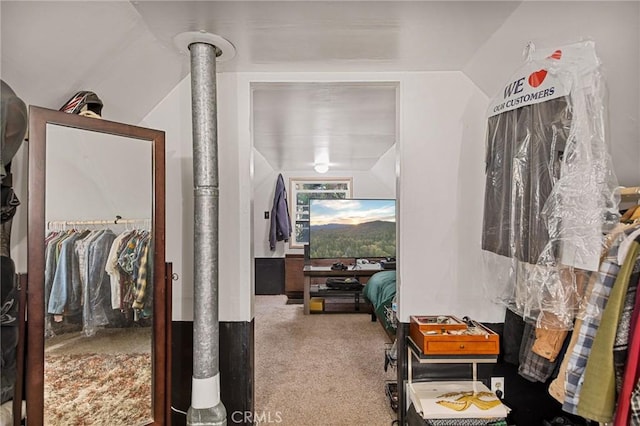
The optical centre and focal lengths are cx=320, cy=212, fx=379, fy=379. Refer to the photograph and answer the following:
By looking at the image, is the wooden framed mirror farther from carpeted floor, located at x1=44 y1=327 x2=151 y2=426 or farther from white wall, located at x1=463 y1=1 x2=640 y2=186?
white wall, located at x1=463 y1=1 x2=640 y2=186

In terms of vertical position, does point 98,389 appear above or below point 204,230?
below

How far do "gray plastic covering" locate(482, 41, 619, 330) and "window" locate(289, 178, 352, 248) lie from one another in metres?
4.62

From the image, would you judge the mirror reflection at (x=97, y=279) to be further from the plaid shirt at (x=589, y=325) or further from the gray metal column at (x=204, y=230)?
the plaid shirt at (x=589, y=325)

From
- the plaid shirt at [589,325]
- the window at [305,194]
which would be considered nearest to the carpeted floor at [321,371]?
the plaid shirt at [589,325]

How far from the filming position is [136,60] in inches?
70.4

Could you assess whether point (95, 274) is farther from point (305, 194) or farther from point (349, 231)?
point (305, 194)

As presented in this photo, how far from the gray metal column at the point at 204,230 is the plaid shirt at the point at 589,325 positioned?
4.54 feet

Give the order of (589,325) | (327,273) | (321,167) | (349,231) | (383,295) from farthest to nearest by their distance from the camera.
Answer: (321,167)
(349,231)
(327,273)
(383,295)
(589,325)

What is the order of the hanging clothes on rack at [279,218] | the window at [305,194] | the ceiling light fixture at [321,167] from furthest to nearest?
the window at [305,194] < the hanging clothes on rack at [279,218] < the ceiling light fixture at [321,167]

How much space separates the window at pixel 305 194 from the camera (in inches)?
242

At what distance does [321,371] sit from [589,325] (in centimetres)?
228

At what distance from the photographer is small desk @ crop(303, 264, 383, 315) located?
16.5 feet

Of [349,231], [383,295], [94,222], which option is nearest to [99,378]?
[94,222]

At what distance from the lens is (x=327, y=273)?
5.12 meters
